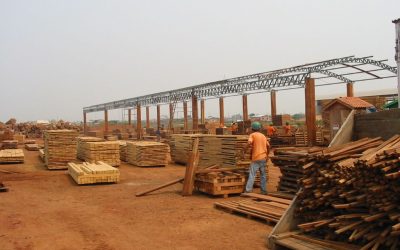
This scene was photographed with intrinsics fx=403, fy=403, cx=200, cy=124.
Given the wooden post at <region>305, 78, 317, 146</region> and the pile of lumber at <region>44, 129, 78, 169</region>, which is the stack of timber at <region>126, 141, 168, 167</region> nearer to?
the pile of lumber at <region>44, 129, 78, 169</region>

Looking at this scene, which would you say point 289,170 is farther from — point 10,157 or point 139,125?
point 139,125

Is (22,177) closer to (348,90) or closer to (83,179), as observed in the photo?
(83,179)

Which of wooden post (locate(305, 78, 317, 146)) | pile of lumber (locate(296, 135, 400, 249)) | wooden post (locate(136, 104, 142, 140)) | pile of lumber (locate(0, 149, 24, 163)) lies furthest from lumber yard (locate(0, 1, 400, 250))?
wooden post (locate(136, 104, 142, 140))

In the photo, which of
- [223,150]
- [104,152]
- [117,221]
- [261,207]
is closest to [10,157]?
[104,152]

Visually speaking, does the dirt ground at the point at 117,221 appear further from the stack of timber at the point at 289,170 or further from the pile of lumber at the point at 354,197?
the stack of timber at the point at 289,170

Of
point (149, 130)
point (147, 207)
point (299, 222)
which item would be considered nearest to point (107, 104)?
point (149, 130)

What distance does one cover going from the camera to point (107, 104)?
6050cm

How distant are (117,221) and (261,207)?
3.00 meters

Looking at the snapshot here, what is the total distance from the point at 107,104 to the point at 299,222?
56.4 m

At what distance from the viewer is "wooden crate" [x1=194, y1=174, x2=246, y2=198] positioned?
10492 millimetres

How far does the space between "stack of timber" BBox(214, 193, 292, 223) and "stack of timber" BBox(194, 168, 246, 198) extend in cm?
92

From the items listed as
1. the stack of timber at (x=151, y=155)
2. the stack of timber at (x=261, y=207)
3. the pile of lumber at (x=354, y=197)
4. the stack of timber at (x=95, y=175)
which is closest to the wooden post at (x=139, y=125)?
the stack of timber at (x=151, y=155)

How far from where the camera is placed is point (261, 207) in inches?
333

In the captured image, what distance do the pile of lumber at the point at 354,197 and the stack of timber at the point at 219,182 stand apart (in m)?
4.26
